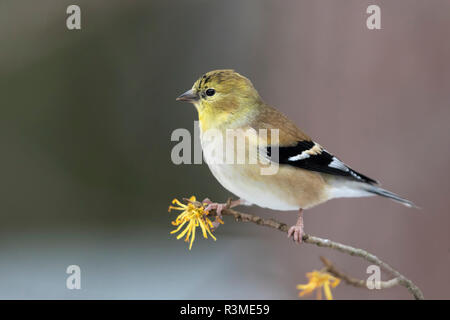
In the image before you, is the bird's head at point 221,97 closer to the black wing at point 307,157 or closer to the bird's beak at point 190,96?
the bird's beak at point 190,96

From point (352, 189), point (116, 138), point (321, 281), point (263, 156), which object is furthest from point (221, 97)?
point (116, 138)

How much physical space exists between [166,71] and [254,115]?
2.75m

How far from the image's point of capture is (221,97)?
1.22 meters

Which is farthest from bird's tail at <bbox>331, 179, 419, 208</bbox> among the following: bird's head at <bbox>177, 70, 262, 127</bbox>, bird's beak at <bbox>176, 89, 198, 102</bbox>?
bird's beak at <bbox>176, 89, 198, 102</bbox>

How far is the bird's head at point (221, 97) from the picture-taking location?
1.18m

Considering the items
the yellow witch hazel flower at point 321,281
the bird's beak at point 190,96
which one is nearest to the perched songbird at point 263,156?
the bird's beak at point 190,96

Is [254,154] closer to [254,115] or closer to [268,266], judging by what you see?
[254,115]

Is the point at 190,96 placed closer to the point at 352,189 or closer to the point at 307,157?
the point at 307,157

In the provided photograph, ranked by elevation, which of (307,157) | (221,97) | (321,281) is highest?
(221,97)

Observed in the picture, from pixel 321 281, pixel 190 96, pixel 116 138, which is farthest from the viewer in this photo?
pixel 116 138

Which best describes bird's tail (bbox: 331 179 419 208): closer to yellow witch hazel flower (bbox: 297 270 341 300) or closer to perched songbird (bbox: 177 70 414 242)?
perched songbird (bbox: 177 70 414 242)

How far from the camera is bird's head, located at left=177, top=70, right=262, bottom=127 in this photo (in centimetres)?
118

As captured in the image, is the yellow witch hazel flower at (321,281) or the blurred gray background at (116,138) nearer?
the yellow witch hazel flower at (321,281)

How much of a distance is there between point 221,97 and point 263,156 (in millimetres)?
179
